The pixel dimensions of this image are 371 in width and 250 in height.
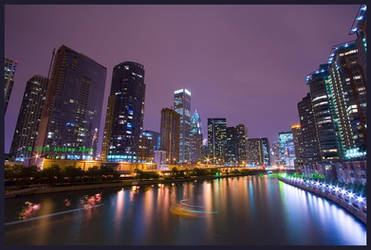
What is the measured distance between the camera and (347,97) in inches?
3258

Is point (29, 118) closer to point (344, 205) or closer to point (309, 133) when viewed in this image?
point (344, 205)

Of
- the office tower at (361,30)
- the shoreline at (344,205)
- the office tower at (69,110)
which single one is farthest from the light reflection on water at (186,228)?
the office tower at (69,110)

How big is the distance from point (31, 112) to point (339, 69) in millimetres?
220652

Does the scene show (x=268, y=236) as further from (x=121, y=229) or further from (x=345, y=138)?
(x=345, y=138)

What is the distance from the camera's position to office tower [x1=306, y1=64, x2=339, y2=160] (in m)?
94.6

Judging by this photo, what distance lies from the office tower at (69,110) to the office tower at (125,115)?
18240 millimetres

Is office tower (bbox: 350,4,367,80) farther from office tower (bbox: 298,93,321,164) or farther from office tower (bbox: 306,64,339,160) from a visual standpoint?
office tower (bbox: 298,93,321,164)

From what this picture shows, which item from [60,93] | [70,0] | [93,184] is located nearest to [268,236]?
[70,0]

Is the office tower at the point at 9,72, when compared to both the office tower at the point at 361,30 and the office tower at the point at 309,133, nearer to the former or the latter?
the office tower at the point at 361,30

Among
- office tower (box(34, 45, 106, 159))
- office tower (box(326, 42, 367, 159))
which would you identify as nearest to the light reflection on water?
office tower (box(326, 42, 367, 159))

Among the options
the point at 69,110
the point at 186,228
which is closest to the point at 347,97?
the point at 186,228

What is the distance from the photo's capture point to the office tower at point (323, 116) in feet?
310

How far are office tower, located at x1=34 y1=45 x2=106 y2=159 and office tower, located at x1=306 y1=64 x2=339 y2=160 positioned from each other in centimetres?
14340

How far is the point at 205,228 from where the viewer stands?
44.8ft
